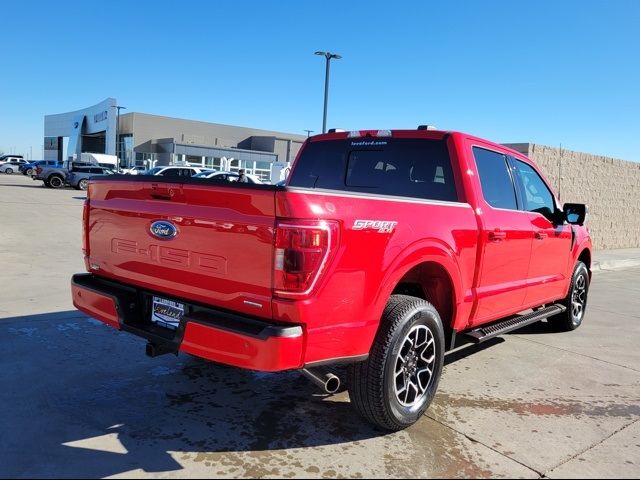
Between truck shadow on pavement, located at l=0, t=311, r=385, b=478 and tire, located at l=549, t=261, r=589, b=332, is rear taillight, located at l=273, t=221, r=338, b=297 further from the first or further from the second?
tire, located at l=549, t=261, r=589, b=332

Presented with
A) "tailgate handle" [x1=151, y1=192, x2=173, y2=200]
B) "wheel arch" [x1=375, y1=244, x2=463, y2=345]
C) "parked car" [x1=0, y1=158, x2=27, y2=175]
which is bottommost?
"wheel arch" [x1=375, y1=244, x2=463, y2=345]

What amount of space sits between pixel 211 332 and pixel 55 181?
35.3 meters

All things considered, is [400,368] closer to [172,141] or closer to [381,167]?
[381,167]

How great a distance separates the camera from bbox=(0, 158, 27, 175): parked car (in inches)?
2436

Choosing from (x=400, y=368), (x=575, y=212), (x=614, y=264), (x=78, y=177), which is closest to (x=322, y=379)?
(x=400, y=368)

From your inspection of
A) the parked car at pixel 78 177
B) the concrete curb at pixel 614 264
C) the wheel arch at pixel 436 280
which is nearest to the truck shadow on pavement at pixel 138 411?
the wheel arch at pixel 436 280

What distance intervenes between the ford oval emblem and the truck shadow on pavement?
126cm

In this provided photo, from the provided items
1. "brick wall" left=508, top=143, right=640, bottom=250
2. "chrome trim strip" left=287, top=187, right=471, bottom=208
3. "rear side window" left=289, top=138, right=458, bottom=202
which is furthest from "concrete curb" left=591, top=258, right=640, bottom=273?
"chrome trim strip" left=287, top=187, right=471, bottom=208

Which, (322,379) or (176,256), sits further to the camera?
(176,256)

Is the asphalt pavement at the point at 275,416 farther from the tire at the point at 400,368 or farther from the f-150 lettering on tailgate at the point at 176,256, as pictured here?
the f-150 lettering on tailgate at the point at 176,256

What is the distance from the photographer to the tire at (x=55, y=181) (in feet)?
111

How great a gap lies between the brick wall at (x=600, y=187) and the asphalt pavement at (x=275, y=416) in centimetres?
917

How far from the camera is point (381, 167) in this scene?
4656 mm

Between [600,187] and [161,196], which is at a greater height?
[600,187]
